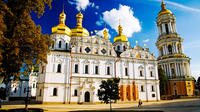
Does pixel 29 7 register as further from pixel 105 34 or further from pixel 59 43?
pixel 105 34

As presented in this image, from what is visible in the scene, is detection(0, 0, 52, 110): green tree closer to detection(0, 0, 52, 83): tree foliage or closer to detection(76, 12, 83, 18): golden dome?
detection(0, 0, 52, 83): tree foliage

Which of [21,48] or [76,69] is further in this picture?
[76,69]

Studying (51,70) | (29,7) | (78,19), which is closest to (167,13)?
(78,19)

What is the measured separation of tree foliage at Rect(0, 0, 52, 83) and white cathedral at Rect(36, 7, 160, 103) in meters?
13.6

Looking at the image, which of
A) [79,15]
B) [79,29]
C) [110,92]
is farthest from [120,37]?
[110,92]

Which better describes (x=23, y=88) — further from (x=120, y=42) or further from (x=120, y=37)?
(x=120, y=37)

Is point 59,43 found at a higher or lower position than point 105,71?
higher

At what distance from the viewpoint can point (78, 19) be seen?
129 feet

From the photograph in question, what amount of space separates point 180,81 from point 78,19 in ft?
126

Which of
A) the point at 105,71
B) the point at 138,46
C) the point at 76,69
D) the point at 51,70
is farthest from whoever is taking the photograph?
the point at 138,46

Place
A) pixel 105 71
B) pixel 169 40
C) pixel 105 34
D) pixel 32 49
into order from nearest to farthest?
pixel 32 49 → pixel 105 71 → pixel 105 34 → pixel 169 40

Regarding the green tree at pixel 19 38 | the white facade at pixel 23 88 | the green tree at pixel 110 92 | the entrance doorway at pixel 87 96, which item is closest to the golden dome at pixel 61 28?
the entrance doorway at pixel 87 96

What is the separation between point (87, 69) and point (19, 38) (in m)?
19.2

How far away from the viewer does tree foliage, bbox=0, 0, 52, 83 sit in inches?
511
